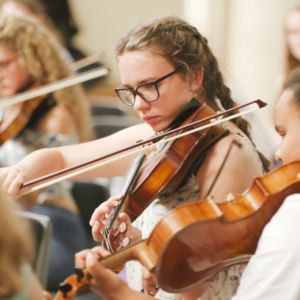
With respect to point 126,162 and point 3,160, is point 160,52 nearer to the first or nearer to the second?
point 126,162

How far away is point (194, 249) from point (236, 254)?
85 mm

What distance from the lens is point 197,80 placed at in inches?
38.5

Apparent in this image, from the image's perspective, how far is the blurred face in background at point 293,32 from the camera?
233 centimetres

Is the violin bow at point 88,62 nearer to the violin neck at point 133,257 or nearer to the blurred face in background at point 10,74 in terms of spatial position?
the blurred face in background at point 10,74

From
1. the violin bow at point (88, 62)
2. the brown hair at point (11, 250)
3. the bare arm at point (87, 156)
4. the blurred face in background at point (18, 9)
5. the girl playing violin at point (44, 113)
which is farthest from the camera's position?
A: the blurred face in background at point (18, 9)

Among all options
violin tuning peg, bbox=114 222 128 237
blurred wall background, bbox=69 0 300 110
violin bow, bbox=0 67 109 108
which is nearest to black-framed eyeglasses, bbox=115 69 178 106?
violin tuning peg, bbox=114 222 128 237

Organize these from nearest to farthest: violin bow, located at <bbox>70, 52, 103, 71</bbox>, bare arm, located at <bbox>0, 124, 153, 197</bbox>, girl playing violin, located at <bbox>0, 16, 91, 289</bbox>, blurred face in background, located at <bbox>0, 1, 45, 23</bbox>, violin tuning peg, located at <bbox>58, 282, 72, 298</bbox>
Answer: violin tuning peg, located at <bbox>58, 282, 72, 298</bbox>
bare arm, located at <bbox>0, 124, 153, 197</bbox>
girl playing violin, located at <bbox>0, 16, 91, 289</bbox>
violin bow, located at <bbox>70, 52, 103, 71</bbox>
blurred face in background, located at <bbox>0, 1, 45, 23</bbox>

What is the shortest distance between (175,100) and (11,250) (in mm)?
475

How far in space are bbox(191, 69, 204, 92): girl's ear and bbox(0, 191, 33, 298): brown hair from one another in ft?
1.55

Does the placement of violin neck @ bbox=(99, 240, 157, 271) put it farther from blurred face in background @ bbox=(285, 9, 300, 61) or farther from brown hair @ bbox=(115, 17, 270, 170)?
blurred face in background @ bbox=(285, 9, 300, 61)

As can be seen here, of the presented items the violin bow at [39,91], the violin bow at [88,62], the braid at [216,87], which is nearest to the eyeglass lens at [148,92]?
the braid at [216,87]

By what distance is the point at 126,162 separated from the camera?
3.63 ft

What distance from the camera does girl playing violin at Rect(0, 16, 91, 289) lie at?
1.66 m

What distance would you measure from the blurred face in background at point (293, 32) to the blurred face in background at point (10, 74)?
4.30 feet
